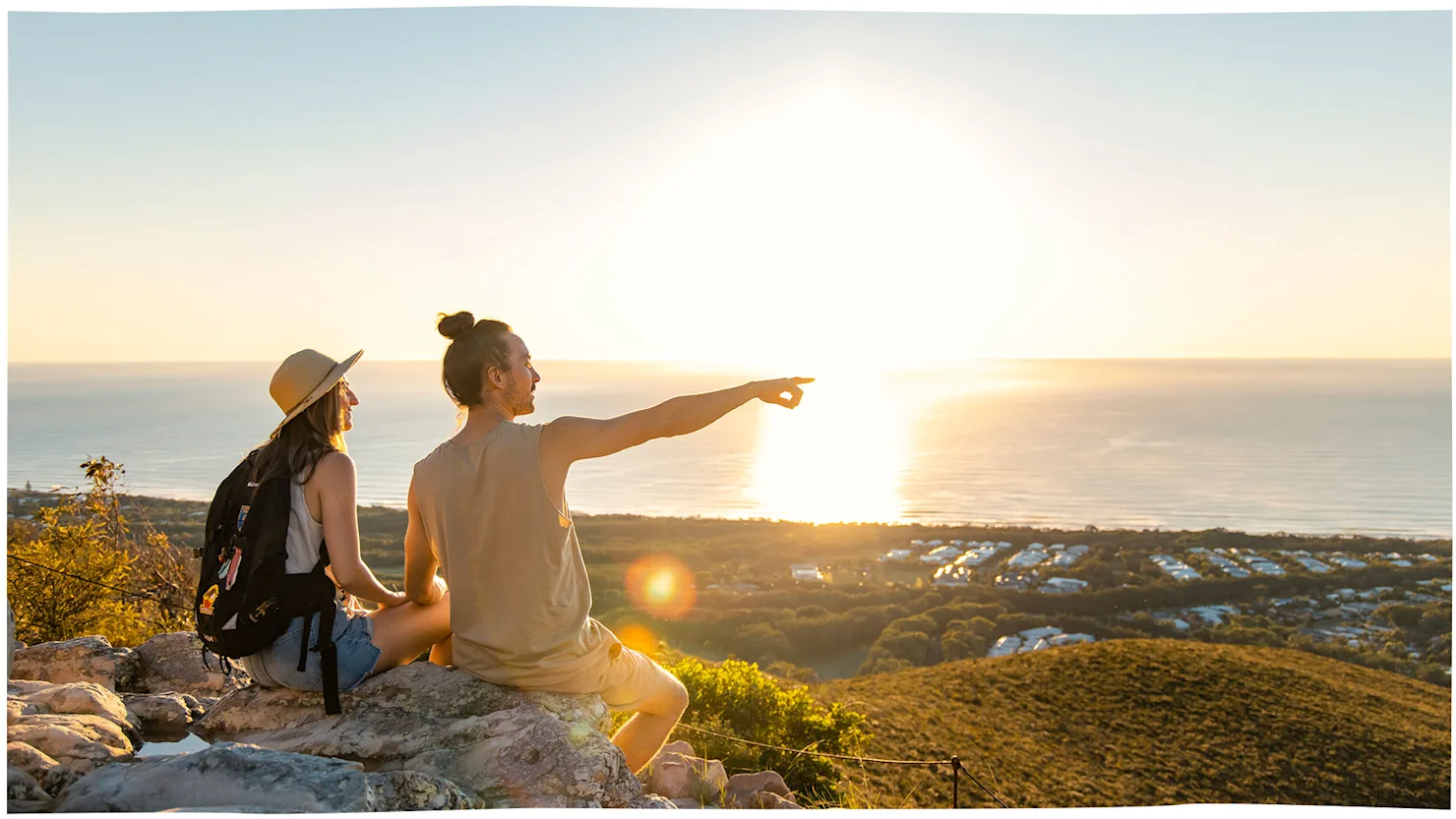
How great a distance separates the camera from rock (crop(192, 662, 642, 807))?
238cm

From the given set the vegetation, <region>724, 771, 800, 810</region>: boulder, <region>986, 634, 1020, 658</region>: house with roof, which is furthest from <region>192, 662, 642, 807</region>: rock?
<region>986, 634, 1020, 658</region>: house with roof

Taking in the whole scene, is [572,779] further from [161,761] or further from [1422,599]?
[1422,599]

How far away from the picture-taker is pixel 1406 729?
15414mm

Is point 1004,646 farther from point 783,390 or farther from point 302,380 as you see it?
point 302,380

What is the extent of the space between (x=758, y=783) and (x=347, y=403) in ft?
9.18

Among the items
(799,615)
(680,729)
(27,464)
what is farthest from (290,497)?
(799,615)

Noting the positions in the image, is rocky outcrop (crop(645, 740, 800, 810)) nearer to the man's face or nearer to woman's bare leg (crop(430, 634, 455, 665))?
woman's bare leg (crop(430, 634, 455, 665))

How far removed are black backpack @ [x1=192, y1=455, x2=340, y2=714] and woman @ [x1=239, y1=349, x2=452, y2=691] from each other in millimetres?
25

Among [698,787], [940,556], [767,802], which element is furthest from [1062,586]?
[698,787]

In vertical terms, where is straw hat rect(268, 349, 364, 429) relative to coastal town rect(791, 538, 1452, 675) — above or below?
above

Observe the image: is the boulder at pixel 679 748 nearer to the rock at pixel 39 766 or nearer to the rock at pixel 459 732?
the rock at pixel 459 732

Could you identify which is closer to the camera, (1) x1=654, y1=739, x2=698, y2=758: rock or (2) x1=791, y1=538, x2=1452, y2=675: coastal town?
(1) x1=654, y1=739, x2=698, y2=758: rock

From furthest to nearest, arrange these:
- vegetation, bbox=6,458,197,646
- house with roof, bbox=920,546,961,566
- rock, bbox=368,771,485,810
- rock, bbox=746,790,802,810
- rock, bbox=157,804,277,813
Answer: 1. house with roof, bbox=920,546,961,566
2. vegetation, bbox=6,458,197,646
3. rock, bbox=746,790,802,810
4. rock, bbox=368,771,485,810
5. rock, bbox=157,804,277,813

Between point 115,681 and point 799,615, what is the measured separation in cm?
2354
